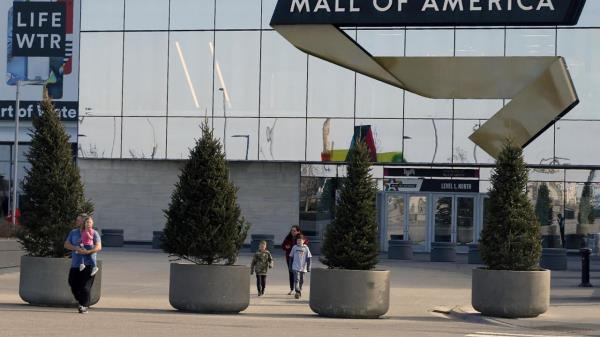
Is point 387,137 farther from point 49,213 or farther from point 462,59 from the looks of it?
point 49,213

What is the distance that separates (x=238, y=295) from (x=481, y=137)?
1128 centimetres

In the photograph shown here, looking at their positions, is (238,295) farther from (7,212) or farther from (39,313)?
(7,212)

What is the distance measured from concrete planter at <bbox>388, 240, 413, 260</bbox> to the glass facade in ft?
12.8

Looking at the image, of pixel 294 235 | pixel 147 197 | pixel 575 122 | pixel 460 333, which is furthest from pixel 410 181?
Result: pixel 460 333

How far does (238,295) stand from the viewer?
1891cm

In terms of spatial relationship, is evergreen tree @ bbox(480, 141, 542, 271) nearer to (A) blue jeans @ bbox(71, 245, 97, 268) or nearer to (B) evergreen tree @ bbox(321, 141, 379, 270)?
(B) evergreen tree @ bbox(321, 141, 379, 270)

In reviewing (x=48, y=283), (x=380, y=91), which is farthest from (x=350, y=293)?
(x=380, y=91)

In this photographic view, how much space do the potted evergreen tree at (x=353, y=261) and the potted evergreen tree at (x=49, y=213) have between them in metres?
3.87

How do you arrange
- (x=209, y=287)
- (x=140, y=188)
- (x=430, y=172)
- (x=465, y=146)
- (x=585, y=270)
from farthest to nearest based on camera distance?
(x=140, y=188)
(x=430, y=172)
(x=465, y=146)
(x=585, y=270)
(x=209, y=287)

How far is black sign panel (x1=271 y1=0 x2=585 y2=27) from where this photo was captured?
21500 millimetres

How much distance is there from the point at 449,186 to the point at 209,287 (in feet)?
86.1

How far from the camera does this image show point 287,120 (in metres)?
43.4

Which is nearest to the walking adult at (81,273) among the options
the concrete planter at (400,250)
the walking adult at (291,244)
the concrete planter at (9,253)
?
the walking adult at (291,244)

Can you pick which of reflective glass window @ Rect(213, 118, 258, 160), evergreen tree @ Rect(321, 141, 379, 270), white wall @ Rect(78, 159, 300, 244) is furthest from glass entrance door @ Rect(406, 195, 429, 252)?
evergreen tree @ Rect(321, 141, 379, 270)
